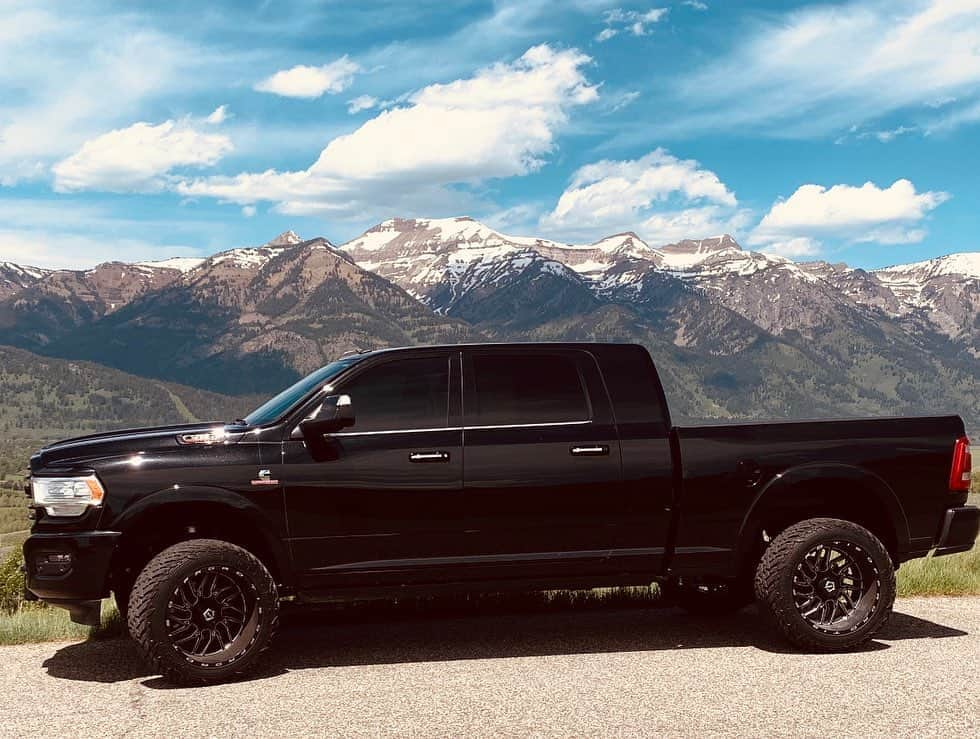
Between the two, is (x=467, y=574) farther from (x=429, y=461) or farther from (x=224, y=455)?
(x=224, y=455)

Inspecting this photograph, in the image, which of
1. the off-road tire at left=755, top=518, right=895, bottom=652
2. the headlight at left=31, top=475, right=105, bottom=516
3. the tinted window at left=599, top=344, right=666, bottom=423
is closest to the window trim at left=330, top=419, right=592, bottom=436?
the tinted window at left=599, top=344, right=666, bottom=423

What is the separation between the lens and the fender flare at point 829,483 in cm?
727

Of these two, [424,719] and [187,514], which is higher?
[187,514]

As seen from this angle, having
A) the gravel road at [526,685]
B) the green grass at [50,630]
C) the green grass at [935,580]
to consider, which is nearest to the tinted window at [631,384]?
the gravel road at [526,685]

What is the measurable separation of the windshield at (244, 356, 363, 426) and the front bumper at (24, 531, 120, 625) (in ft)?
3.95

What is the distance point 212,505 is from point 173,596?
596mm

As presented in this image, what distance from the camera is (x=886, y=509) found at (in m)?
7.47

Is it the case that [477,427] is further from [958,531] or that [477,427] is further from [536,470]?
[958,531]

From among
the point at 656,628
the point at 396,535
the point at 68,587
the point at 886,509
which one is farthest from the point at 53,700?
the point at 886,509

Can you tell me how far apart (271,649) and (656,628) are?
286cm

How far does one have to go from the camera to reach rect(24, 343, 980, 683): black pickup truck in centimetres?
651

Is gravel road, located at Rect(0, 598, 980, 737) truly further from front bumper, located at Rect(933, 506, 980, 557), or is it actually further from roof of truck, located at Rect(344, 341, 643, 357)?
roof of truck, located at Rect(344, 341, 643, 357)

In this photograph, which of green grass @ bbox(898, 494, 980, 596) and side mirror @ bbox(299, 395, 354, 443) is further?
green grass @ bbox(898, 494, 980, 596)

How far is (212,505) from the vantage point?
665cm
